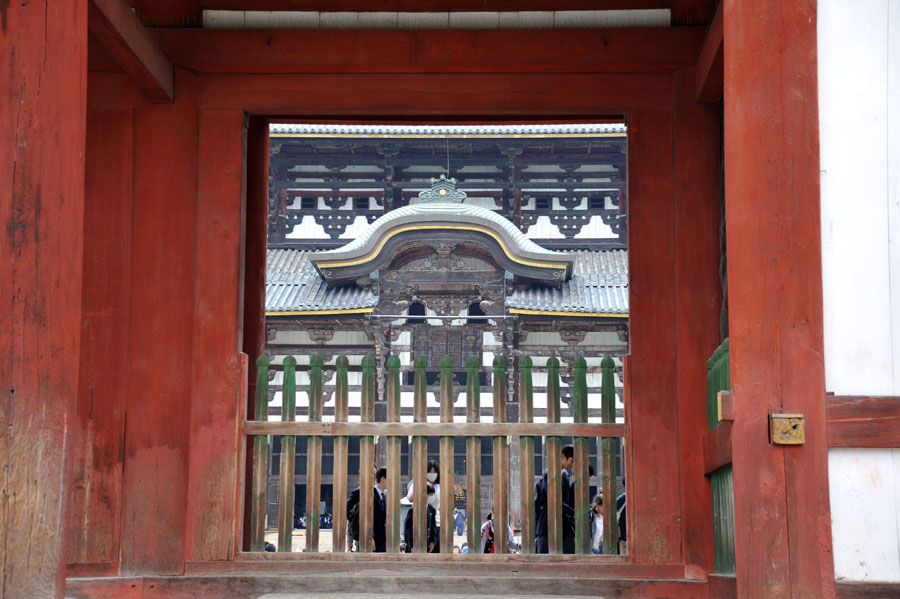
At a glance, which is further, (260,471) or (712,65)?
(260,471)

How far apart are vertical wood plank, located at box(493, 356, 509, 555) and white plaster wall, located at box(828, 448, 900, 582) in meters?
2.56

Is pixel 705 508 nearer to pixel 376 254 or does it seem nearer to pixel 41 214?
pixel 41 214

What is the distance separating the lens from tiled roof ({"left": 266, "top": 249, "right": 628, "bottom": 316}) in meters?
18.2

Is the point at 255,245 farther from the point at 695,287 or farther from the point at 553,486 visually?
the point at 695,287

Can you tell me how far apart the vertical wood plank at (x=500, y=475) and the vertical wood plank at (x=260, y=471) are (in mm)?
1238

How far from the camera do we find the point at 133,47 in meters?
5.81

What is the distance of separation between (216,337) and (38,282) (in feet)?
6.63

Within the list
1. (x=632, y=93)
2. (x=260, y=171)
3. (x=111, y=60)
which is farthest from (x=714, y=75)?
(x=111, y=60)

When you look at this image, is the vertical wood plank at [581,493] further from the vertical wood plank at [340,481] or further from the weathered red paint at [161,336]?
the weathered red paint at [161,336]

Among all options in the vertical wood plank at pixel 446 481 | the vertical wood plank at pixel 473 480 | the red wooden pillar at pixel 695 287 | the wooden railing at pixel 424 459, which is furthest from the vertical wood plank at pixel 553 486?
the red wooden pillar at pixel 695 287

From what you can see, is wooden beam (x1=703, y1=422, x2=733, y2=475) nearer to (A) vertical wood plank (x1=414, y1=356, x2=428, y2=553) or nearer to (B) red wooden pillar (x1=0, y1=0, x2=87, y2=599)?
(A) vertical wood plank (x1=414, y1=356, x2=428, y2=553)

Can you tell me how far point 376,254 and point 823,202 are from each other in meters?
14.1

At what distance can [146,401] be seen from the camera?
20.5 feet

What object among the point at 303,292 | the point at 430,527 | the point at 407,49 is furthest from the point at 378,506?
the point at 303,292
